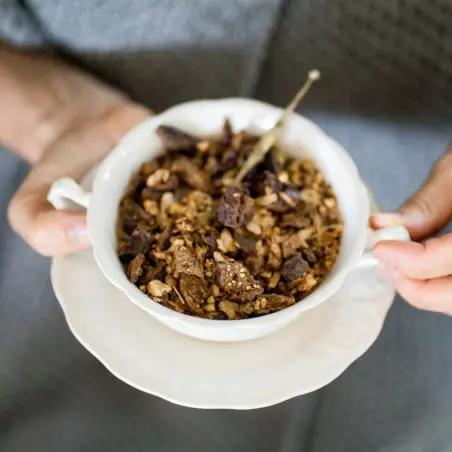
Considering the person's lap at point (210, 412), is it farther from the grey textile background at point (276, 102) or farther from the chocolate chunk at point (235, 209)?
the chocolate chunk at point (235, 209)

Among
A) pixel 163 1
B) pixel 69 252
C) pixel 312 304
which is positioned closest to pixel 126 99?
pixel 163 1

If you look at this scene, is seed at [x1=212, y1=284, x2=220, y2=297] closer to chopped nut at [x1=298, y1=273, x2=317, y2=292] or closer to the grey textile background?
chopped nut at [x1=298, y1=273, x2=317, y2=292]

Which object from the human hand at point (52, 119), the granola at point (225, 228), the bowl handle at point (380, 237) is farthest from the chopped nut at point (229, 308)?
the human hand at point (52, 119)

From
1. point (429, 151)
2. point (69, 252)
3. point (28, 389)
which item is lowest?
point (28, 389)

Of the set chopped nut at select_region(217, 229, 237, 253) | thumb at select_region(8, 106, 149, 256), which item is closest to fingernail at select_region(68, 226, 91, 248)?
thumb at select_region(8, 106, 149, 256)

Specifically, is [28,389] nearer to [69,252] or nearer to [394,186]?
[69,252]

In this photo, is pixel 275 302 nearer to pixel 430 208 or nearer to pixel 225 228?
pixel 225 228

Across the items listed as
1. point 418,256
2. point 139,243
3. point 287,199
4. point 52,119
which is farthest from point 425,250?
point 52,119
